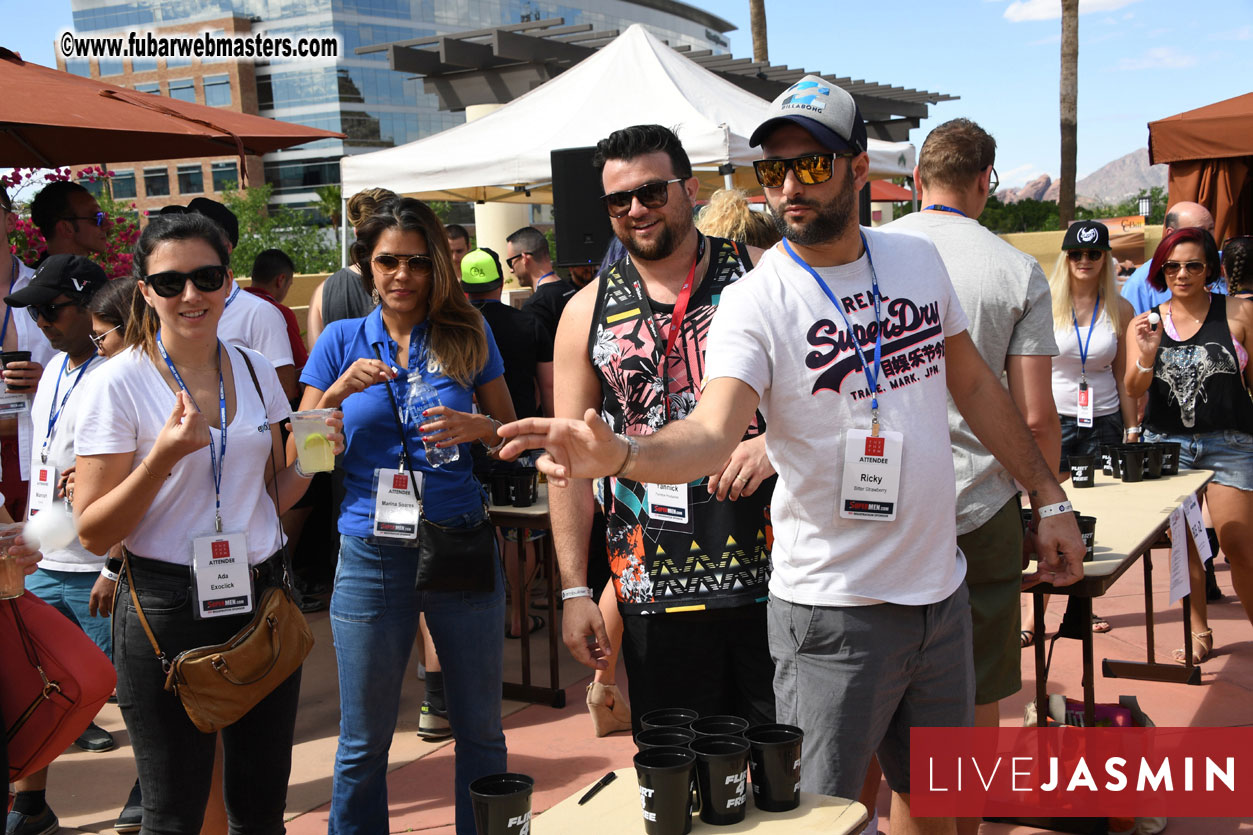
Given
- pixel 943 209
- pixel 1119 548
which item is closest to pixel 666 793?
pixel 943 209

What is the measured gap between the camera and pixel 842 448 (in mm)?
2080

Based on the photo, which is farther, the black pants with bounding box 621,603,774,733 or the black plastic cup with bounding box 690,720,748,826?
the black pants with bounding box 621,603,774,733

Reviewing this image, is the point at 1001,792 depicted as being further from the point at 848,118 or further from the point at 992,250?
the point at 848,118

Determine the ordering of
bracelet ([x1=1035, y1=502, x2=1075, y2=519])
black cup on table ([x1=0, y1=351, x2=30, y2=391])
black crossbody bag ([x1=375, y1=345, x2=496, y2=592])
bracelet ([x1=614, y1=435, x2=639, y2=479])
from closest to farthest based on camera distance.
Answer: bracelet ([x1=614, y1=435, x2=639, y2=479]) < bracelet ([x1=1035, y1=502, x2=1075, y2=519]) < black crossbody bag ([x1=375, y1=345, x2=496, y2=592]) < black cup on table ([x1=0, y1=351, x2=30, y2=391])

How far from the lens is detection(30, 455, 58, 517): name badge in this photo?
130 inches

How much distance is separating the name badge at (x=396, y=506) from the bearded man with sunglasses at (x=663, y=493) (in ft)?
1.68

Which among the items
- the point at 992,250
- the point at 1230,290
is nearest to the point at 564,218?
the point at 992,250

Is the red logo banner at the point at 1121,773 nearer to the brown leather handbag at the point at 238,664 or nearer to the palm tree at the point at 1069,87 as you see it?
the brown leather handbag at the point at 238,664

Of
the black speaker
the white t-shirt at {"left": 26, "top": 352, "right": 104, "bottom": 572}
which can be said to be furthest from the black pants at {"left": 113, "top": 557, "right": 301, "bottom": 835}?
the black speaker

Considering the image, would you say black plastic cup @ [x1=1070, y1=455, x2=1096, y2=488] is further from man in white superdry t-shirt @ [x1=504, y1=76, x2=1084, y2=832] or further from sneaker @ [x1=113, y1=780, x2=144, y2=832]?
sneaker @ [x1=113, y1=780, x2=144, y2=832]

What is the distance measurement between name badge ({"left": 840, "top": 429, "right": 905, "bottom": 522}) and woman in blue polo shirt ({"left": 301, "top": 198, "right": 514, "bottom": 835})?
1.16 m

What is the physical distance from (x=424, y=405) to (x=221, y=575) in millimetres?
728

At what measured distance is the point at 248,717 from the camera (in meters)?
2.72

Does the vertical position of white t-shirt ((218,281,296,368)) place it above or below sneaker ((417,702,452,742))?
above
